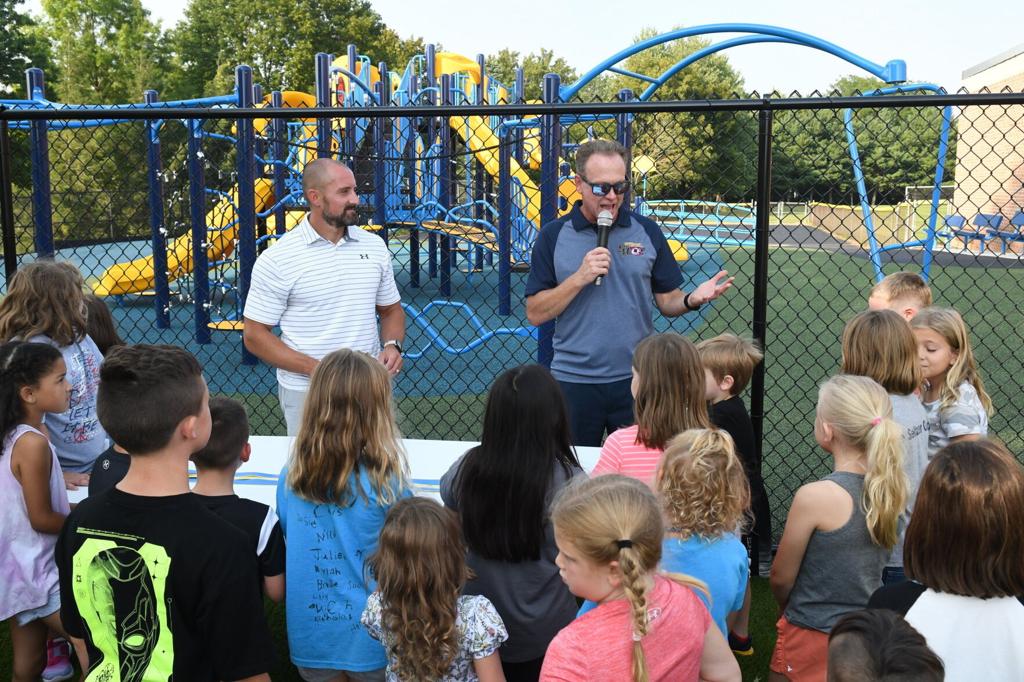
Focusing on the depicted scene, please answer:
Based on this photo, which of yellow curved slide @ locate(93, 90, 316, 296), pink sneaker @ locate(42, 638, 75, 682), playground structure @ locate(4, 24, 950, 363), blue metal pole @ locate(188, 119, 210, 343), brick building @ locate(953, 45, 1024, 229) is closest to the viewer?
pink sneaker @ locate(42, 638, 75, 682)

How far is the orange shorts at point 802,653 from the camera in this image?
2.55m

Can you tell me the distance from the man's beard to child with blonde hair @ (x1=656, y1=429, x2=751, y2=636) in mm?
1991

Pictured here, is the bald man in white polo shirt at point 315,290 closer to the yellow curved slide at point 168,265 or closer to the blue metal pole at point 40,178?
the blue metal pole at point 40,178

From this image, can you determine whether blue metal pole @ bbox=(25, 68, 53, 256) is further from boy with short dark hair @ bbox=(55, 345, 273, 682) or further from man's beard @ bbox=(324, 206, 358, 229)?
boy with short dark hair @ bbox=(55, 345, 273, 682)

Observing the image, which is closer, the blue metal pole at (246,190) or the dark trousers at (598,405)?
the dark trousers at (598,405)

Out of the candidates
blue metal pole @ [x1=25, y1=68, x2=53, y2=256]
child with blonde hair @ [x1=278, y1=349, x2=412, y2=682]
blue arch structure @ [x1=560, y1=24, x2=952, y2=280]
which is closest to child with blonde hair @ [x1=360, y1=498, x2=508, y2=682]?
child with blonde hair @ [x1=278, y1=349, x2=412, y2=682]

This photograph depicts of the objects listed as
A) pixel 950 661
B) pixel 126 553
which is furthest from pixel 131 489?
pixel 950 661

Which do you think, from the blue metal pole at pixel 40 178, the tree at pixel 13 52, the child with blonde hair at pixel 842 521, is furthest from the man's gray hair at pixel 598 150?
the tree at pixel 13 52

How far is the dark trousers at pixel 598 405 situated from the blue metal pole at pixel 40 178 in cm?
390

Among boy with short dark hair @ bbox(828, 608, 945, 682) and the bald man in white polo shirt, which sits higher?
the bald man in white polo shirt

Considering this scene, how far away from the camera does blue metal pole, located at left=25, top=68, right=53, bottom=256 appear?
6.73m

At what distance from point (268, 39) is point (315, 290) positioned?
145 ft

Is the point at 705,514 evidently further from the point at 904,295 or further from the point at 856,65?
the point at 856,65

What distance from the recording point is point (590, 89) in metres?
46.3
